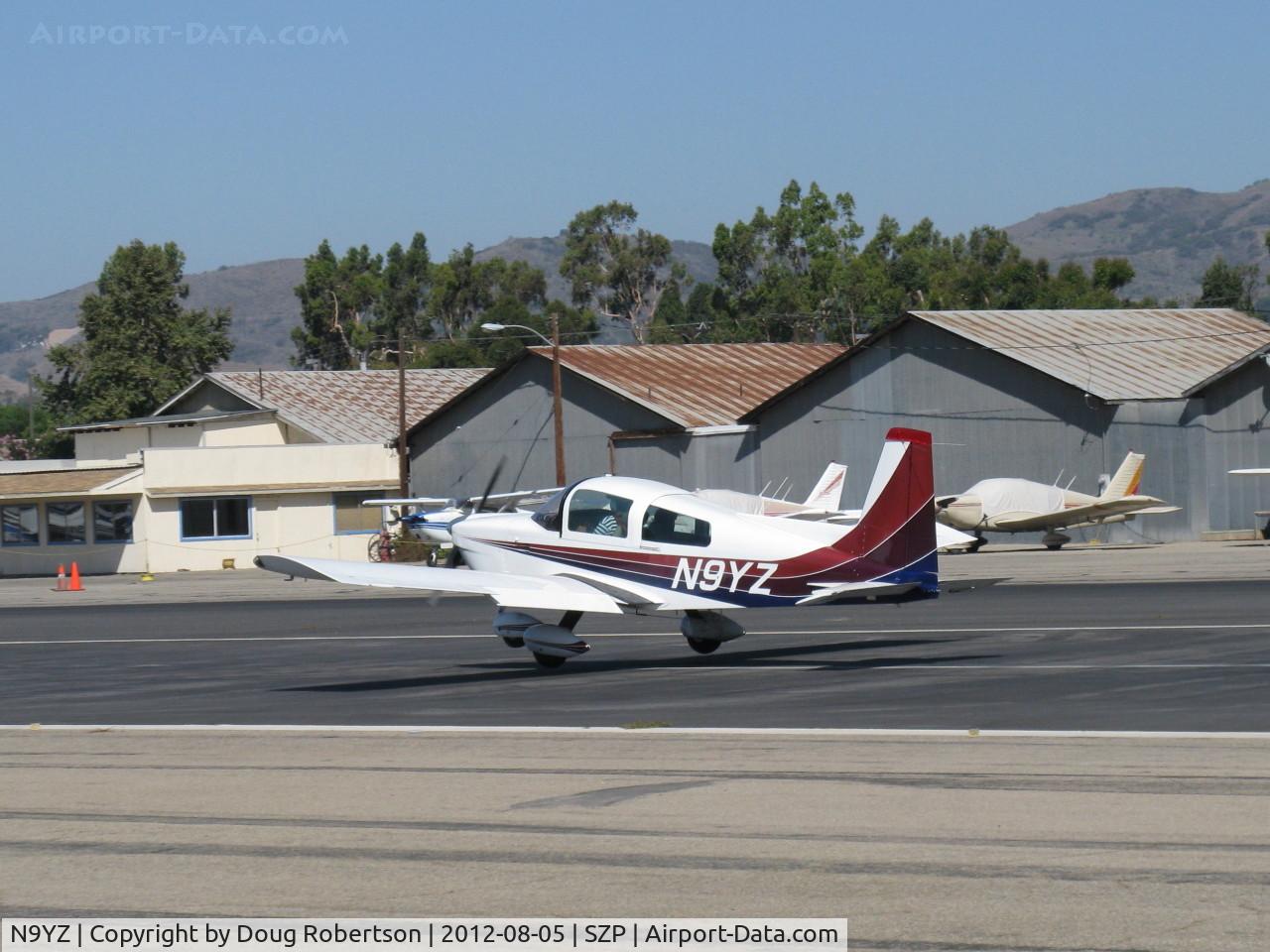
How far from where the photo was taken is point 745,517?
1819 cm

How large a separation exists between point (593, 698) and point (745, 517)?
305 centimetres

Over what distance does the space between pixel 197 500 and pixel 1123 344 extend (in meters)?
32.2

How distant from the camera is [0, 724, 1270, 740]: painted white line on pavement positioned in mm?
12445

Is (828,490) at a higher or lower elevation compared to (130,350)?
lower

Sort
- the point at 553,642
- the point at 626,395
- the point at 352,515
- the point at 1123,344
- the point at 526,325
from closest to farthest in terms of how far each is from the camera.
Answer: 1. the point at 553,642
2. the point at 1123,344
3. the point at 626,395
4. the point at 352,515
5. the point at 526,325

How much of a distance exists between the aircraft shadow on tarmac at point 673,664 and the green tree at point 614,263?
400 ft

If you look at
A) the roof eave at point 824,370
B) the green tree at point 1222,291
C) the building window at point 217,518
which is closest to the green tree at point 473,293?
the green tree at point 1222,291

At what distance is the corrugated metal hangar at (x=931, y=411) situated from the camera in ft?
155

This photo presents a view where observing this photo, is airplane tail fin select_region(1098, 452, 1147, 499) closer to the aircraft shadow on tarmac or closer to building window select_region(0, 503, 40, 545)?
the aircraft shadow on tarmac

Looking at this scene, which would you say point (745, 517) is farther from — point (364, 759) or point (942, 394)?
point (942, 394)

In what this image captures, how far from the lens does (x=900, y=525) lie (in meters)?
17.4

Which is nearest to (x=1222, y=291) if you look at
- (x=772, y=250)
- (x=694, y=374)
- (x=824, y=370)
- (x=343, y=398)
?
(x=772, y=250)
